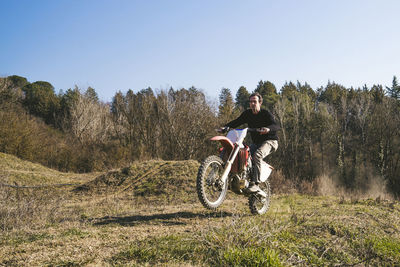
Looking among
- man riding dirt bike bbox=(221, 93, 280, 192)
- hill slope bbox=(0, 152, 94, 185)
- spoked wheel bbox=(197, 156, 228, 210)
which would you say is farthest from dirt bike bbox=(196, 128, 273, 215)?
hill slope bbox=(0, 152, 94, 185)

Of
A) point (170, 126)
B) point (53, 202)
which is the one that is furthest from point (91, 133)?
point (53, 202)

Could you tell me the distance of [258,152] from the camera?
5324 mm

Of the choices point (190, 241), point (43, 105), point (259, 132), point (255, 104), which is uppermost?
point (43, 105)

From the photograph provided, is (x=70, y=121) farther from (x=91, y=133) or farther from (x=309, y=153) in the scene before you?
(x=309, y=153)

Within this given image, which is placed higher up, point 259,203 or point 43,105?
point 43,105

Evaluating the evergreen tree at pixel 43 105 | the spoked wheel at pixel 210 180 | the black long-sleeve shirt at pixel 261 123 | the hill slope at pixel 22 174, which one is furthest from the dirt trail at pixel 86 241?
the evergreen tree at pixel 43 105

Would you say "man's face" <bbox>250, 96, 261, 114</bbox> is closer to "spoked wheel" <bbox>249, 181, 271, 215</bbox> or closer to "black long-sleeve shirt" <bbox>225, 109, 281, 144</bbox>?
"black long-sleeve shirt" <bbox>225, 109, 281, 144</bbox>

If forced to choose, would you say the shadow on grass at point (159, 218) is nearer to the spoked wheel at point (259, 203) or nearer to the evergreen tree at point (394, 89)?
the spoked wheel at point (259, 203)

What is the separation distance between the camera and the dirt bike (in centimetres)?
462

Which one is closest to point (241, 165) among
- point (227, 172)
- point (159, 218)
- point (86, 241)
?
point (227, 172)

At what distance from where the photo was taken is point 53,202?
6.05 metres

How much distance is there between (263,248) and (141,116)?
2331 centimetres

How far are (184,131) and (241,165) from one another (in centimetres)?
1856

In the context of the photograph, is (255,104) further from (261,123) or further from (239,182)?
(239,182)
